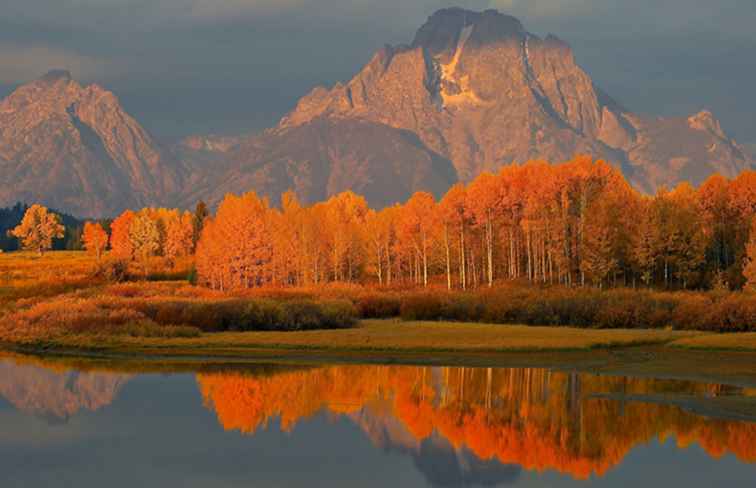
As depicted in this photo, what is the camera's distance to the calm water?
85.7 ft

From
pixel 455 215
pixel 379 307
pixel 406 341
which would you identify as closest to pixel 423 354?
pixel 406 341

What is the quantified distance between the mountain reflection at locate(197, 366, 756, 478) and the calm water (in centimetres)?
7

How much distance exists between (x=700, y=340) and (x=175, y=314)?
101 ft

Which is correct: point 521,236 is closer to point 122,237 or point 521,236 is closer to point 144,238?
point 144,238

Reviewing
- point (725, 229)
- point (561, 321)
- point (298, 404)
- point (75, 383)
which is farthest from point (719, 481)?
point (725, 229)

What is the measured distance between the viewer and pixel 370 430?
104 feet

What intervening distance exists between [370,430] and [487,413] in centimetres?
462

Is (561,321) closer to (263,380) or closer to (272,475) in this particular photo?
(263,380)

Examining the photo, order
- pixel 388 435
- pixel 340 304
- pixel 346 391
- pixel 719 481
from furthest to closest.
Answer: pixel 340 304 → pixel 346 391 → pixel 388 435 → pixel 719 481

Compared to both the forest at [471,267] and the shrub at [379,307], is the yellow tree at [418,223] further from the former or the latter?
the shrub at [379,307]

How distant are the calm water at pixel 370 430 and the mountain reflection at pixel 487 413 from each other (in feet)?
0.24

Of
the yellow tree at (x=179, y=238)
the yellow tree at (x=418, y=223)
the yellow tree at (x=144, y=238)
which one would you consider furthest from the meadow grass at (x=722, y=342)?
the yellow tree at (x=144, y=238)

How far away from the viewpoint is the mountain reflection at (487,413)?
92.0ft

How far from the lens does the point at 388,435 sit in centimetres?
3084
